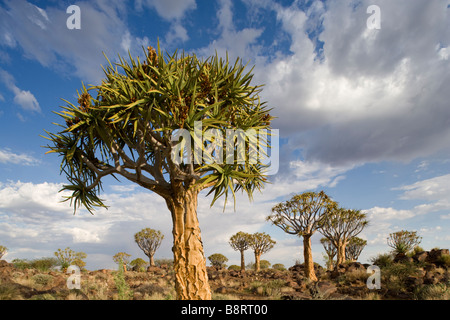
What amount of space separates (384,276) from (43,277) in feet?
60.2

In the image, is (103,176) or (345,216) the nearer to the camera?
(103,176)

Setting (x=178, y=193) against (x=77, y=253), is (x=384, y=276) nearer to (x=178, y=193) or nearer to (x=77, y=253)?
(x=178, y=193)

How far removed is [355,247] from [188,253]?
3033cm

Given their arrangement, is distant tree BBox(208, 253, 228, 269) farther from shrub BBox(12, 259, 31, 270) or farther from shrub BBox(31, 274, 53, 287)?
shrub BBox(31, 274, 53, 287)

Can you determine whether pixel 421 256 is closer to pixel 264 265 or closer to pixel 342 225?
pixel 342 225

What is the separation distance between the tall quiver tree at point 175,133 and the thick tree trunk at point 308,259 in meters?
10.7

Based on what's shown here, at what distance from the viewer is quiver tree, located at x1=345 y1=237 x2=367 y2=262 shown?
3316cm

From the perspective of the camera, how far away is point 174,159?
8711mm

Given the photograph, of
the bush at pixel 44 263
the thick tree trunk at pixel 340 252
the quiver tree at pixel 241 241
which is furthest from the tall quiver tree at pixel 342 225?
the bush at pixel 44 263

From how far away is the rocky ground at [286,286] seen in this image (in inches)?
428

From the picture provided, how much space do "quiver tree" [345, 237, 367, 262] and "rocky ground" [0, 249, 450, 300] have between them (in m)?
12.2

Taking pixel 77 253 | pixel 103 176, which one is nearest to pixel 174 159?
pixel 103 176

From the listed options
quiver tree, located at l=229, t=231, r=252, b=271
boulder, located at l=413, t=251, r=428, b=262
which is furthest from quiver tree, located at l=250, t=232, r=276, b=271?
boulder, located at l=413, t=251, r=428, b=262
